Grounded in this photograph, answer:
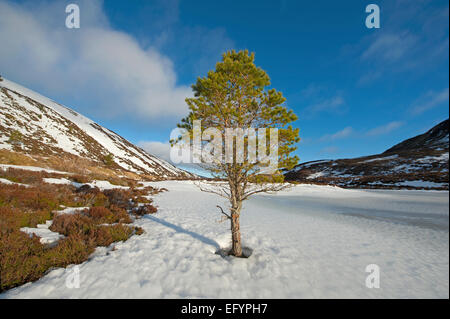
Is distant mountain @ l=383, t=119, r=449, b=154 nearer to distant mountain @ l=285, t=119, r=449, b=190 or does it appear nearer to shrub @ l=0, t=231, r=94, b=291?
distant mountain @ l=285, t=119, r=449, b=190

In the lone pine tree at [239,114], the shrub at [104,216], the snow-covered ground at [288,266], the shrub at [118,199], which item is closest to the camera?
the snow-covered ground at [288,266]

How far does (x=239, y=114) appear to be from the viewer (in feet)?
14.6

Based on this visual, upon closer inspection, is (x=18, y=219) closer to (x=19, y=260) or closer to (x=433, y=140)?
(x=19, y=260)

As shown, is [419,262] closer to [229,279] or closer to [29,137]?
[229,279]

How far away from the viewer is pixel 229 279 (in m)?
3.69

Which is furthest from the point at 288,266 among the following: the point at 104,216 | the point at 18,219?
the point at 18,219

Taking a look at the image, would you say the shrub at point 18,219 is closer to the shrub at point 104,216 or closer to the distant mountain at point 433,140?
the shrub at point 104,216

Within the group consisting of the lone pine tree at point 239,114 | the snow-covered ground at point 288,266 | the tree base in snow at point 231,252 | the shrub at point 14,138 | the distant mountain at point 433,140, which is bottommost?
the tree base in snow at point 231,252

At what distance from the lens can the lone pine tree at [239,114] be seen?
4.50 m

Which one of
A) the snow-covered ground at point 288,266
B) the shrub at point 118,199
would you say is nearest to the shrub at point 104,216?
the snow-covered ground at point 288,266

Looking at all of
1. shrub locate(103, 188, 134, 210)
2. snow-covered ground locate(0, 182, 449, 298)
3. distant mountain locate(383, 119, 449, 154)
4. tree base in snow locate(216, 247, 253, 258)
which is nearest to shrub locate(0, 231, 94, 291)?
snow-covered ground locate(0, 182, 449, 298)

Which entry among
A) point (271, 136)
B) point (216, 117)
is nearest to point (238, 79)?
point (216, 117)

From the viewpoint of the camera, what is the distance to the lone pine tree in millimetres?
4504
